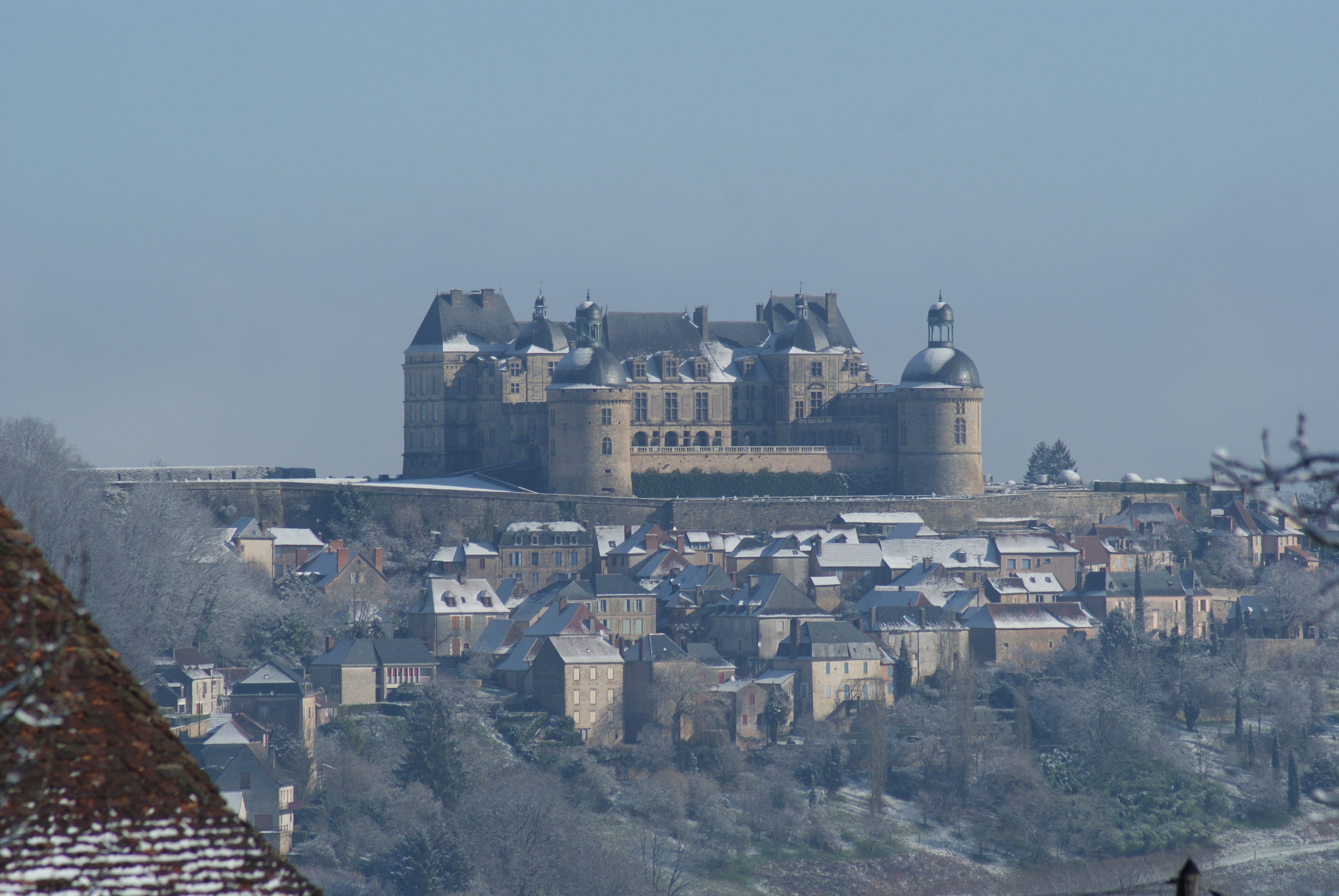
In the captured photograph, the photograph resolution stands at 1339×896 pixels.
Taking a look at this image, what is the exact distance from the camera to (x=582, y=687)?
213ft

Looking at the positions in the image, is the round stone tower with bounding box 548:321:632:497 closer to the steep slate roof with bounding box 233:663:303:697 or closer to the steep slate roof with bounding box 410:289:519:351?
the steep slate roof with bounding box 410:289:519:351

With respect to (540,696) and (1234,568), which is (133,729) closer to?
(540,696)

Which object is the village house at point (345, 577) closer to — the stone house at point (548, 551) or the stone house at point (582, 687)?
the stone house at point (548, 551)

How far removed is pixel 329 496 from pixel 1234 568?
37.3 m

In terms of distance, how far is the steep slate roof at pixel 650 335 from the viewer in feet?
292

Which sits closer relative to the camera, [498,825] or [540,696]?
[498,825]

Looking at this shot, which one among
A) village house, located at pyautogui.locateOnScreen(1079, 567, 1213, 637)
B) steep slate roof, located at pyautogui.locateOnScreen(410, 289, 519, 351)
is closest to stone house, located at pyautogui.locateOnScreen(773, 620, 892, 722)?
village house, located at pyautogui.locateOnScreen(1079, 567, 1213, 637)

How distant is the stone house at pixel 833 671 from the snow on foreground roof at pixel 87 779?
61.6m

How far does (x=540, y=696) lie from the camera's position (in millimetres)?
65188

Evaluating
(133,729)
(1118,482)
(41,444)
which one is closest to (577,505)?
(41,444)

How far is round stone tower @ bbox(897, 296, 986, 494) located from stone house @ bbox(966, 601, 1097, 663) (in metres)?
10.6

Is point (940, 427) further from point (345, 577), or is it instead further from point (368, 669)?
point (368, 669)

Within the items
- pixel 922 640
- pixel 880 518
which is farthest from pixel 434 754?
pixel 880 518

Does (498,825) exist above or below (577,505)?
below
